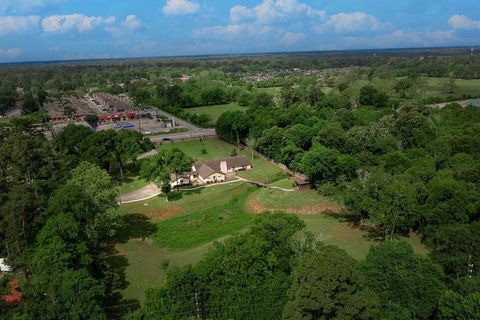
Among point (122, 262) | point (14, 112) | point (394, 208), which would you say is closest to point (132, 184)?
point (122, 262)

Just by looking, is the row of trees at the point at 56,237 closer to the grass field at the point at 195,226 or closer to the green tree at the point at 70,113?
the grass field at the point at 195,226

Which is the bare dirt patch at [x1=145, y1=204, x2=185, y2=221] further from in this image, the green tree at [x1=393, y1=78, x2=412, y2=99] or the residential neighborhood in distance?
the green tree at [x1=393, y1=78, x2=412, y2=99]

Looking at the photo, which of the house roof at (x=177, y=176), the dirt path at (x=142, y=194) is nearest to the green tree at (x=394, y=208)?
the dirt path at (x=142, y=194)

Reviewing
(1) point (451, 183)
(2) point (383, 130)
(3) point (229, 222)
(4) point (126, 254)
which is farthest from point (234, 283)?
(2) point (383, 130)

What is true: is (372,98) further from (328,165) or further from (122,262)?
(122,262)

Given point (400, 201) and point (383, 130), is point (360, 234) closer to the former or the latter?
point (400, 201)

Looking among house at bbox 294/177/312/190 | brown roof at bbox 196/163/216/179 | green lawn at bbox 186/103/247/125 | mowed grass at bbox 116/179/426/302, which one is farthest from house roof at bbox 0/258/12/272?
green lawn at bbox 186/103/247/125
